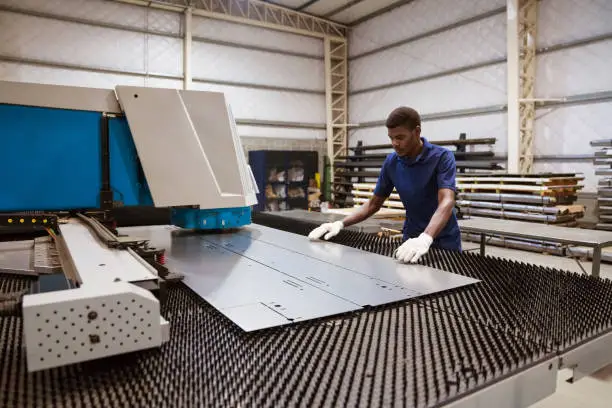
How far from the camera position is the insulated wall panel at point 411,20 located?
26.7 feet

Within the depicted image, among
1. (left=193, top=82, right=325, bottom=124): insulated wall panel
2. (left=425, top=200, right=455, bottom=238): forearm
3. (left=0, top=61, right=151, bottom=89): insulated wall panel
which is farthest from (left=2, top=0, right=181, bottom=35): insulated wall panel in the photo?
(left=425, top=200, right=455, bottom=238): forearm

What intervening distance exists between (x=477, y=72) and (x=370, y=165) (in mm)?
2694

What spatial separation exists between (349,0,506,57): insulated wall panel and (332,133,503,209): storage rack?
7.32 ft

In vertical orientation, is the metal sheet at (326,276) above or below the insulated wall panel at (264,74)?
below

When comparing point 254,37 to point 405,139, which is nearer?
point 405,139

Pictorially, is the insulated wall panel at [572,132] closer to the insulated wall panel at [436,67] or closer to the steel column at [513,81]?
the steel column at [513,81]

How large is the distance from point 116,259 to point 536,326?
3.96 feet

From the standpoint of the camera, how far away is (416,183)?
2.70 metres

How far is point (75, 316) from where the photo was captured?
0.85m

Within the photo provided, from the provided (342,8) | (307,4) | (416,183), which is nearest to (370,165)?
(342,8)

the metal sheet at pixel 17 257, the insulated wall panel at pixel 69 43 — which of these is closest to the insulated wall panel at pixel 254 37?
the insulated wall panel at pixel 69 43

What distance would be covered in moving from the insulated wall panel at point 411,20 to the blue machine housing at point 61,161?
752 centimetres

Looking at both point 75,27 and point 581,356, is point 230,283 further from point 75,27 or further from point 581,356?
point 75,27

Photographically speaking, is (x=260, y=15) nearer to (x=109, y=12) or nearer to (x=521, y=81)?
(x=109, y=12)
